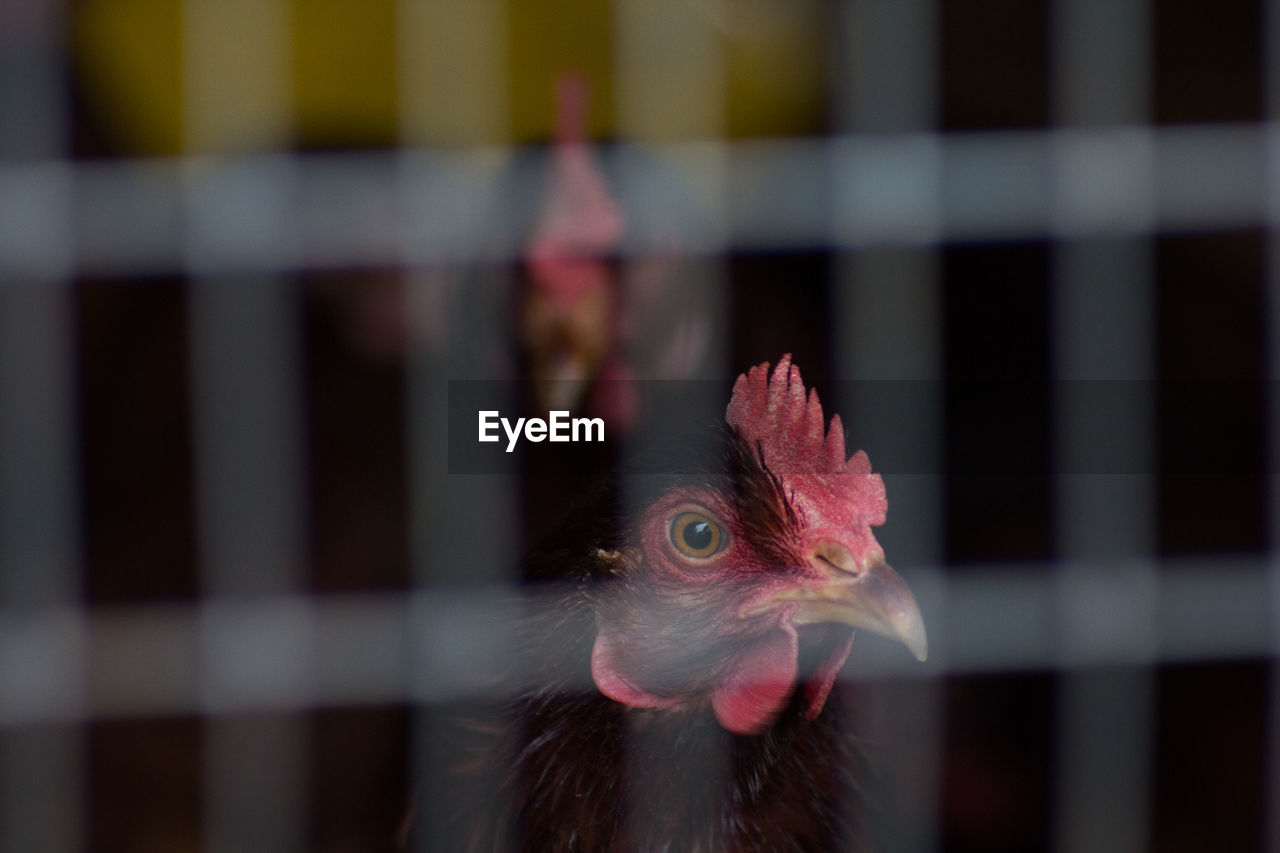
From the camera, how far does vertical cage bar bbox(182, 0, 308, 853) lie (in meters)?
1.04

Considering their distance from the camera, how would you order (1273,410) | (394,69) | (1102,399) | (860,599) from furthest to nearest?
(394,69) < (1273,410) < (1102,399) < (860,599)

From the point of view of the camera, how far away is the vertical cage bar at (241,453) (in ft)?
3.40

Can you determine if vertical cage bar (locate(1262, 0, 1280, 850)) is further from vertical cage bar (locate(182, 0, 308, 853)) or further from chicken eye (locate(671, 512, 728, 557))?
vertical cage bar (locate(182, 0, 308, 853))

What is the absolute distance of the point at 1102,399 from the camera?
107 centimetres

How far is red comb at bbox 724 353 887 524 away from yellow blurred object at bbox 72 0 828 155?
0.57m

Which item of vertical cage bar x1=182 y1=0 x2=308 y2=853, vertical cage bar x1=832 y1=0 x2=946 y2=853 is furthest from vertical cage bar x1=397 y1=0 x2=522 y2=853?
vertical cage bar x1=832 y1=0 x2=946 y2=853

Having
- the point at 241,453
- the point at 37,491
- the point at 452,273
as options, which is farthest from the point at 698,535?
the point at 37,491

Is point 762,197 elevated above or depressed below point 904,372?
above

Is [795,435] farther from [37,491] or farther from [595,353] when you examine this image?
[37,491]

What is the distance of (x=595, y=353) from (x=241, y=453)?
1.31 feet

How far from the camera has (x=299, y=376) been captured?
155cm

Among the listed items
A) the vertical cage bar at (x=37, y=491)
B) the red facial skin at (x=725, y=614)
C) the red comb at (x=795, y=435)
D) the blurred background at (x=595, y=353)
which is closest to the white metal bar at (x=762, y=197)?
the blurred background at (x=595, y=353)

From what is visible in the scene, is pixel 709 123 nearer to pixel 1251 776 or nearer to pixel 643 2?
pixel 643 2

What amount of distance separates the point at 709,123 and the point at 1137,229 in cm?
64
